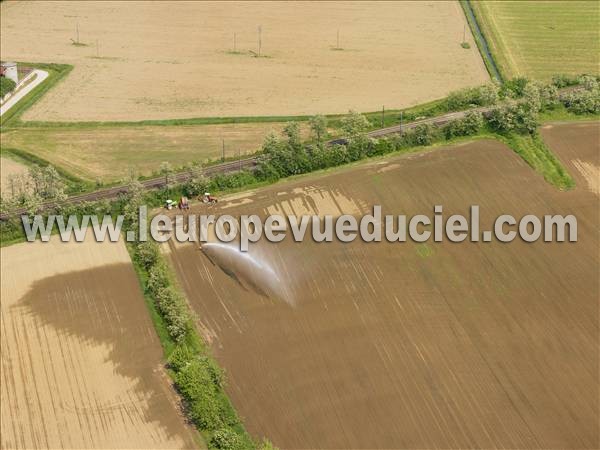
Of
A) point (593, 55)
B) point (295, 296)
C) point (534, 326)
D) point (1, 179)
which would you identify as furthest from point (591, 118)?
point (1, 179)

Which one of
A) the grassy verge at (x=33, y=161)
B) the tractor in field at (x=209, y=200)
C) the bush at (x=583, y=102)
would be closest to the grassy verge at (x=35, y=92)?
the grassy verge at (x=33, y=161)

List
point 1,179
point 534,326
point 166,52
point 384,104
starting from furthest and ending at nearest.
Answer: point 166,52, point 384,104, point 1,179, point 534,326

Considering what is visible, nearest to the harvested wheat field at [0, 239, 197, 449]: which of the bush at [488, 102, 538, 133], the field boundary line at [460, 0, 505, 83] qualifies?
the bush at [488, 102, 538, 133]

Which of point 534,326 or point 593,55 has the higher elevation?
point 593,55

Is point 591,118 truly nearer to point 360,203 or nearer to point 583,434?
point 360,203

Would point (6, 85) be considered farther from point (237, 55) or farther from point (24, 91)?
point (237, 55)

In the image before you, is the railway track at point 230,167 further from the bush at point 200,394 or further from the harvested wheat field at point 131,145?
the bush at point 200,394
